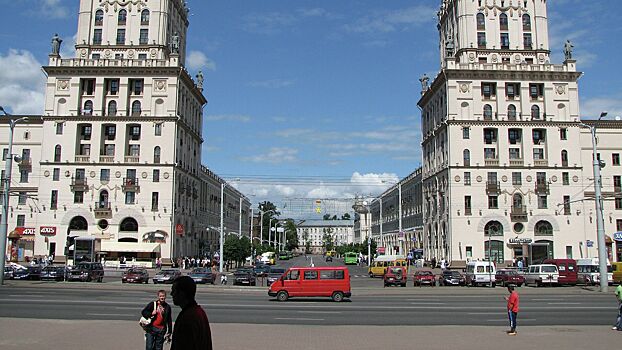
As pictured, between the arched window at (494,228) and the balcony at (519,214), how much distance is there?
72.9 inches

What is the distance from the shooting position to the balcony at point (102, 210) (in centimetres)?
7012

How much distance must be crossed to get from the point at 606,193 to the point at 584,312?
57425mm

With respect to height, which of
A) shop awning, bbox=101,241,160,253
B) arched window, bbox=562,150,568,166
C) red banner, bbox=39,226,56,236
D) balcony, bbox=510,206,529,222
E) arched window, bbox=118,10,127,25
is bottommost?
shop awning, bbox=101,241,160,253

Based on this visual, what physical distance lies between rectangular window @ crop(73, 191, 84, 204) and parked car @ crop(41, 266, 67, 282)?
25.7 metres

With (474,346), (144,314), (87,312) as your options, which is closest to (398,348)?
(474,346)

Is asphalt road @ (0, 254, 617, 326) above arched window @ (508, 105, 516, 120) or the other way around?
the other way around

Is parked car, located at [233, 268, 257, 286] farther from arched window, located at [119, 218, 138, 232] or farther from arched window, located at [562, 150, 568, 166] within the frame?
arched window, located at [562, 150, 568, 166]

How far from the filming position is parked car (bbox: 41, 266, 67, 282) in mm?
45969

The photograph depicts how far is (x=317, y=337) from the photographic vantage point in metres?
16.1

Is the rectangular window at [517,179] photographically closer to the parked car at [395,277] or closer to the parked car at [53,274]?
the parked car at [395,277]

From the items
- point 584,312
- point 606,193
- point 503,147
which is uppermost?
point 503,147

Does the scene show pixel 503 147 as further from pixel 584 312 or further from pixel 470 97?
pixel 584 312

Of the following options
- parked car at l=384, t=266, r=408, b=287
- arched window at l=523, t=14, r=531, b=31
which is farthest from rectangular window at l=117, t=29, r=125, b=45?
arched window at l=523, t=14, r=531, b=31

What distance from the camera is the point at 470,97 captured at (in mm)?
72375
